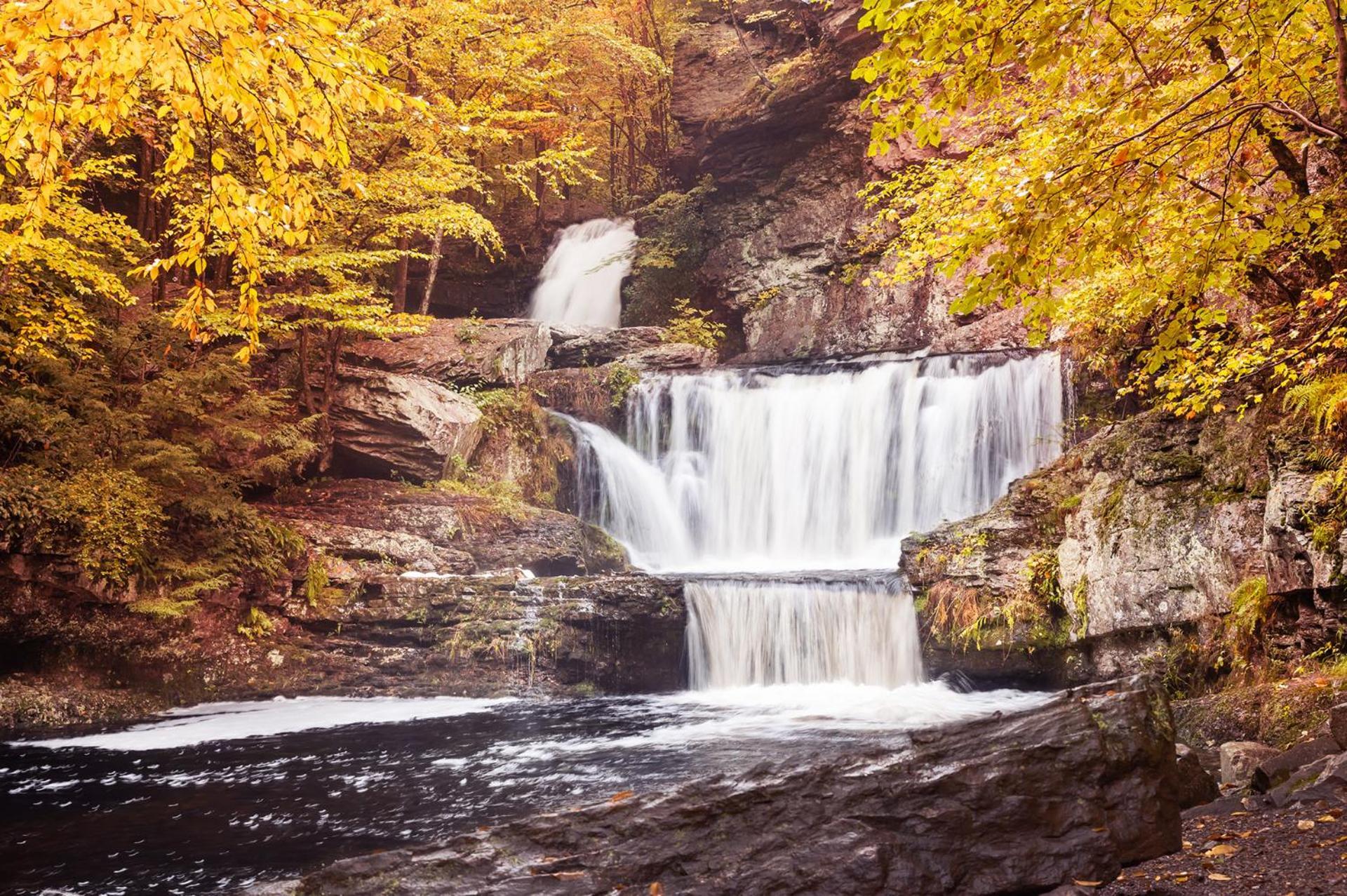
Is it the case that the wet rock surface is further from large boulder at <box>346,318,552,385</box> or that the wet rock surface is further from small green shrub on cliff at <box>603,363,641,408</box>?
large boulder at <box>346,318,552,385</box>

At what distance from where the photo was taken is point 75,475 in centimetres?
937

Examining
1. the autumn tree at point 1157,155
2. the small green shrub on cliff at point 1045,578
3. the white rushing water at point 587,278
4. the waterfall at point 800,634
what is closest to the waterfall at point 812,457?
the waterfall at point 800,634

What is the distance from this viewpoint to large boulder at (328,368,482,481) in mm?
13328

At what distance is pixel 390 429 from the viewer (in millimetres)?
13344

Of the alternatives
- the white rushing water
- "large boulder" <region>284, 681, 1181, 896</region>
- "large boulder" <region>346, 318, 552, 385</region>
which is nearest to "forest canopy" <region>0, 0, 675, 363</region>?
"large boulder" <region>346, 318, 552, 385</region>

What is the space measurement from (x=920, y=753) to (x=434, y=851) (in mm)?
2135

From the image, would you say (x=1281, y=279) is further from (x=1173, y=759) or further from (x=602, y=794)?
(x=602, y=794)

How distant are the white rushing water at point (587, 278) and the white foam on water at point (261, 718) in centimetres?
1351

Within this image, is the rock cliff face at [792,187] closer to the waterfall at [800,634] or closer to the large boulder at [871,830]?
the waterfall at [800,634]

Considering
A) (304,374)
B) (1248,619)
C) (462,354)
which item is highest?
(462,354)

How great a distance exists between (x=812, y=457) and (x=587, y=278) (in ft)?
35.0

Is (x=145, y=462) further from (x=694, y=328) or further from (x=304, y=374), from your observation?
(x=694, y=328)

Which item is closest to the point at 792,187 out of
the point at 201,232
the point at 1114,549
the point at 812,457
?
the point at 812,457

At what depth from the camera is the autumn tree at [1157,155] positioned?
3674 mm
